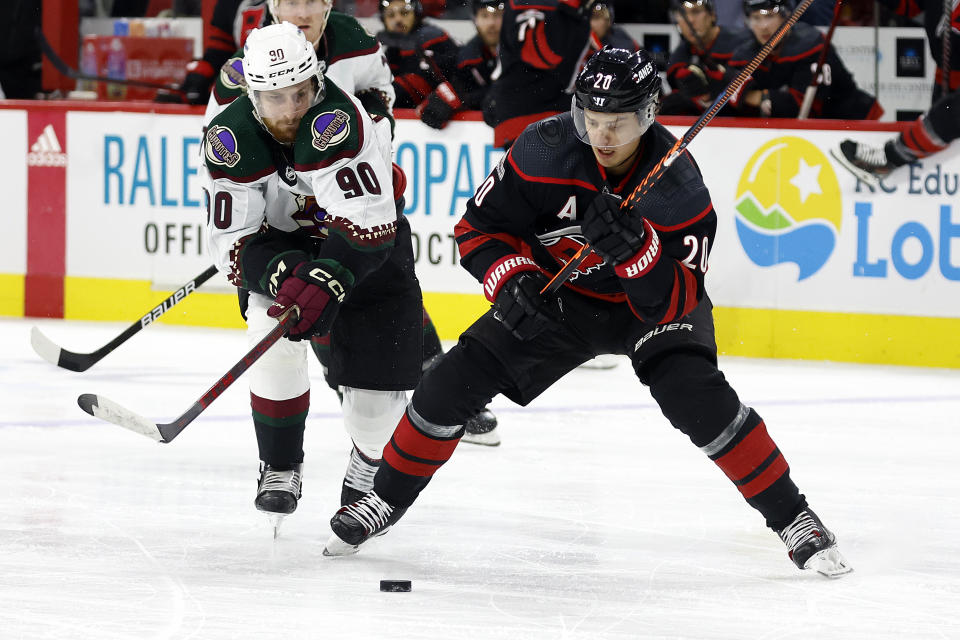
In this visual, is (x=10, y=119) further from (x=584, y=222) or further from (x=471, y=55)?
(x=584, y=222)

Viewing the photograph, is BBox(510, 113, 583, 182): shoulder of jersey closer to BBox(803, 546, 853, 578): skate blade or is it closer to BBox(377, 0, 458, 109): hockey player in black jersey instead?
BBox(803, 546, 853, 578): skate blade

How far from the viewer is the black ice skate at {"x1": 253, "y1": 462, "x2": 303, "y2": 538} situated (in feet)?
9.82

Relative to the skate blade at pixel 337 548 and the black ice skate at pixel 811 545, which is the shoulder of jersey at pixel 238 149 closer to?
the skate blade at pixel 337 548

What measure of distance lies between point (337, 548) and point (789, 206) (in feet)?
9.95

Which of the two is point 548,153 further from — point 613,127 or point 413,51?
point 413,51

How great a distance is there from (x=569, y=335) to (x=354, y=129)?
0.58 metres

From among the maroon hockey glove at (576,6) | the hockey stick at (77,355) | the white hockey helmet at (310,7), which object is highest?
the white hockey helmet at (310,7)

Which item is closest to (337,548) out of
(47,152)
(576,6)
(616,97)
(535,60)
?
(616,97)

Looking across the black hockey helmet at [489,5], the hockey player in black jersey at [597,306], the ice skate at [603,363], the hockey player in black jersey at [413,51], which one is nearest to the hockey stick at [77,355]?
the hockey player in black jersey at [597,306]

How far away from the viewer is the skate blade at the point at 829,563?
275cm

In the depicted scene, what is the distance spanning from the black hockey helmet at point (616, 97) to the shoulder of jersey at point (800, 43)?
3212 millimetres

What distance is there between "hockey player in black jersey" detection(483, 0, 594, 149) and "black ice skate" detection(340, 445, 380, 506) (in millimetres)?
2511

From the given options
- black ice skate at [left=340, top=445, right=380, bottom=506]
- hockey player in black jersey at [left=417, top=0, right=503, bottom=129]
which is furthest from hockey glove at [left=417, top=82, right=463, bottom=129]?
black ice skate at [left=340, top=445, right=380, bottom=506]

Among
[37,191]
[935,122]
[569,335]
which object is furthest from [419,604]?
[37,191]
